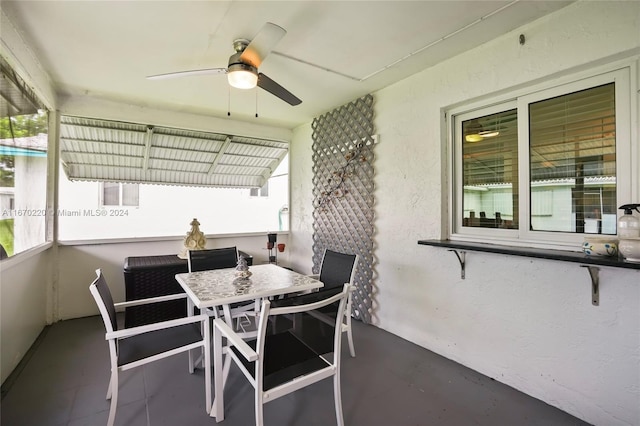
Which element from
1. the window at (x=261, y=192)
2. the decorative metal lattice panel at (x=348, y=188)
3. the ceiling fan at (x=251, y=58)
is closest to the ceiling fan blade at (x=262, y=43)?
the ceiling fan at (x=251, y=58)

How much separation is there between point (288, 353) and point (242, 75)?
5.96 feet

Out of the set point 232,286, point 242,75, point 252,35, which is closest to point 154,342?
point 232,286

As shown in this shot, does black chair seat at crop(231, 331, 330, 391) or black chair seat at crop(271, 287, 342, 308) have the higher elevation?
black chair seat at crop(271, 287, 342, 308)

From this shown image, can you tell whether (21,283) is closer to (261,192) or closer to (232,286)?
(232,286)

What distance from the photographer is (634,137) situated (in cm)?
164

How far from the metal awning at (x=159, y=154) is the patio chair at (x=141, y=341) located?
2.88m


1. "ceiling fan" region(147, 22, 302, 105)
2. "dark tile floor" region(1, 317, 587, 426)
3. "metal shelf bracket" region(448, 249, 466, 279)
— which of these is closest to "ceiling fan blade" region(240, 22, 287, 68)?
"ceiling fan" region(147, 22, 302, 105)

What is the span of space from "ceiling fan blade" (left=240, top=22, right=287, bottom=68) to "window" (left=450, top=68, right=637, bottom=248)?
1.72m

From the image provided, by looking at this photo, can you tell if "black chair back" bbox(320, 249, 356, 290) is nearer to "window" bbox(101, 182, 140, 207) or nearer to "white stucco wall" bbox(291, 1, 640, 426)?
"white stucco wall" bbox(291, 1, 640, 426)

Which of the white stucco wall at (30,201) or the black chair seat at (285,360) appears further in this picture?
the white stucco wall at (30,201)

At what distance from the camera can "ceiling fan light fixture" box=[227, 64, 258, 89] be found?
1.93 metres

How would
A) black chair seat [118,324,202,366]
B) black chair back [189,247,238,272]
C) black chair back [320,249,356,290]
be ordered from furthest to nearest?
black chair back [189,247,238,272]
black chair back [320,249,356,290]
black chair seat [118,324,202,366]

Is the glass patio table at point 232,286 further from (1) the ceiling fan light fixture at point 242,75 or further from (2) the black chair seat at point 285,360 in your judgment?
(1) the ceiling fan light fixture at point 242,75

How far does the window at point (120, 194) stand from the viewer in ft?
14.4
